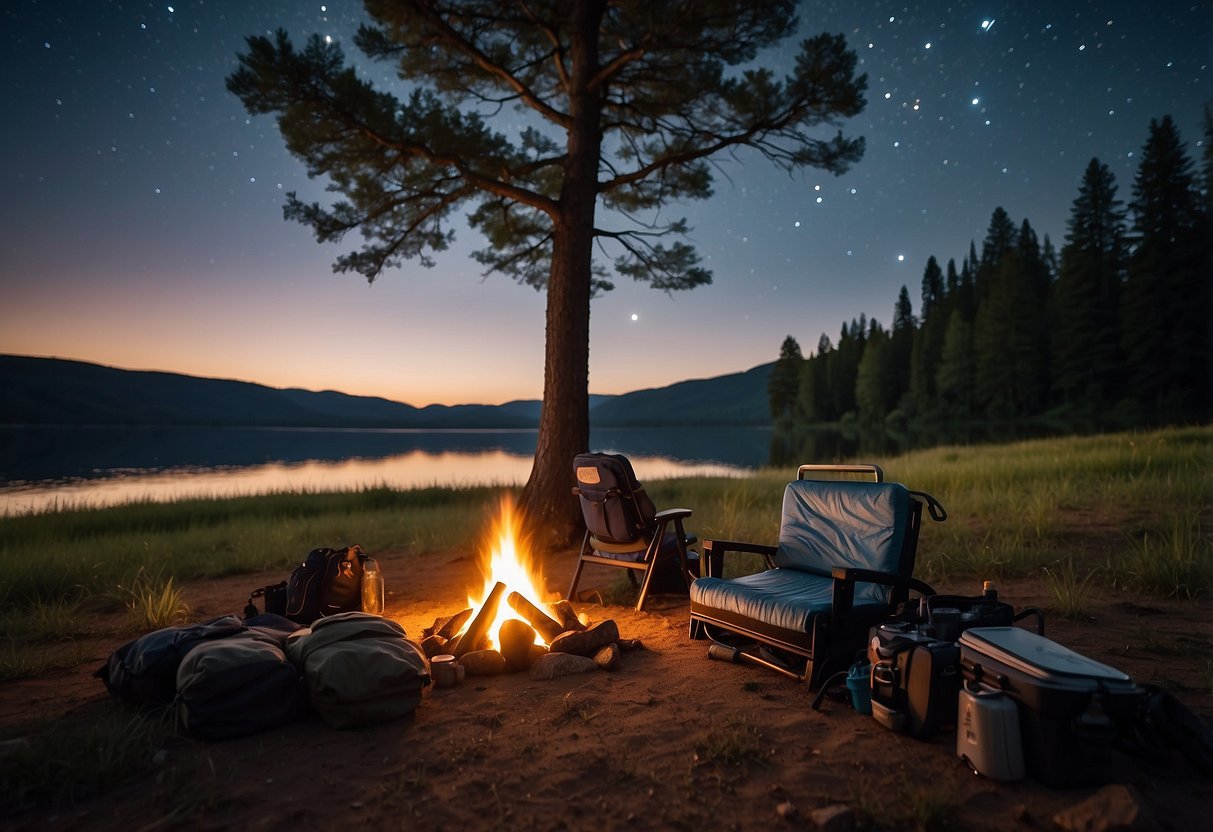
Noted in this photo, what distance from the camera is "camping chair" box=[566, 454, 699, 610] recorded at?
16.4 feet

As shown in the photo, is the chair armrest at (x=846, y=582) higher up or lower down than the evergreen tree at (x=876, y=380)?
lower down

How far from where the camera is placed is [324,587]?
4.65 metres

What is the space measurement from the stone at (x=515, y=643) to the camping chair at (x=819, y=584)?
1104mm

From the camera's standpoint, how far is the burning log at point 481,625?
390 cm

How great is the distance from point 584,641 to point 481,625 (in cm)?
68

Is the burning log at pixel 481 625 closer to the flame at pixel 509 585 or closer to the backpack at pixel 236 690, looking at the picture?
the flame at pixel 509 585

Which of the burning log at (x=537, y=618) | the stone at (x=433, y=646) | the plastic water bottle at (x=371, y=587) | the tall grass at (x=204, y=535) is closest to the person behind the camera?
the stone at (x=433, y=646)

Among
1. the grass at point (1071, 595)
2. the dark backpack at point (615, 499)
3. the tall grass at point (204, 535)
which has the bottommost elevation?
the tall grass at point (204, 535)

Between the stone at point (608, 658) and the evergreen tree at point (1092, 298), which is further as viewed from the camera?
the evergreen tree at point (1092, 298)

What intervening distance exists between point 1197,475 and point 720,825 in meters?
9.67

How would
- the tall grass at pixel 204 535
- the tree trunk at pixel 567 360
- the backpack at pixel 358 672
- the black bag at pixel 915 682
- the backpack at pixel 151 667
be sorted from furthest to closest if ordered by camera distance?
the tree trunk at pixel 567 360 → the tall grass at pixel 204 535 → the backpack at pixel 151 667 → the backpack at pixel 358 672 → the black bag at pixel 915 682

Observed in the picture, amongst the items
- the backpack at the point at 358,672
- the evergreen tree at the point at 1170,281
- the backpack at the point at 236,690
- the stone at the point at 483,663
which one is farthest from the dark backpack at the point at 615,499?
the evergreen tree at the point at 1170,281

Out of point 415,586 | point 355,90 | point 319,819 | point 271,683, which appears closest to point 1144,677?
point 319,819

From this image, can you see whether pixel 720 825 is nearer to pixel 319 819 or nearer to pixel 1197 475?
pixel 319 819
